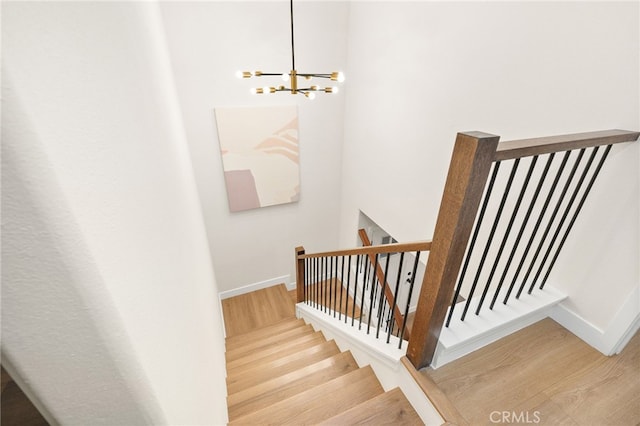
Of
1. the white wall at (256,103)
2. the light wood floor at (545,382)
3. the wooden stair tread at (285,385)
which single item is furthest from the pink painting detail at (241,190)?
the light wood floor at (545,382)

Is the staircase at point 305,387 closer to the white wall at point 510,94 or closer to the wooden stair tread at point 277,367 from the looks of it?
the wooden stair tread at point 277,367

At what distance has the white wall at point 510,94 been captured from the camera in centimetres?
137

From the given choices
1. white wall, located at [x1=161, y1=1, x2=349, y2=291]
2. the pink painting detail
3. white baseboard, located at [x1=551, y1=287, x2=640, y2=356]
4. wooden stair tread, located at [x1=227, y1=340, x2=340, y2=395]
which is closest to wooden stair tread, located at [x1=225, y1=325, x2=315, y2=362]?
wooden stair tread, located at [x1=227, y1=340, x2=340, y2=395]

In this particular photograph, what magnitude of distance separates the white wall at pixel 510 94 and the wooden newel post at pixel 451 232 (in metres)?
1.00

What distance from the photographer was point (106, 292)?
0.51 m

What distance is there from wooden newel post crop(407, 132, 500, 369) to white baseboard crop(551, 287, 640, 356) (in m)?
0.98

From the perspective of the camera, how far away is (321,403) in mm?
1699

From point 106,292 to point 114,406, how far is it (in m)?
0.26

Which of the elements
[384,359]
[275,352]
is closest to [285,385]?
[275,352]

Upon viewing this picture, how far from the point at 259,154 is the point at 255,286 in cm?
234

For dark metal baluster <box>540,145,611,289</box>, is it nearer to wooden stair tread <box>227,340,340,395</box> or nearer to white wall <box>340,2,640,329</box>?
white wall <box>340,2,640,329</box>

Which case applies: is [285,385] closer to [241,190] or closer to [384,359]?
[384,359]

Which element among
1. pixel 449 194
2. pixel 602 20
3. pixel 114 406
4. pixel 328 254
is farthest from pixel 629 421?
pixel 114 406

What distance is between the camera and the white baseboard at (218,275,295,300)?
4.59 metres
